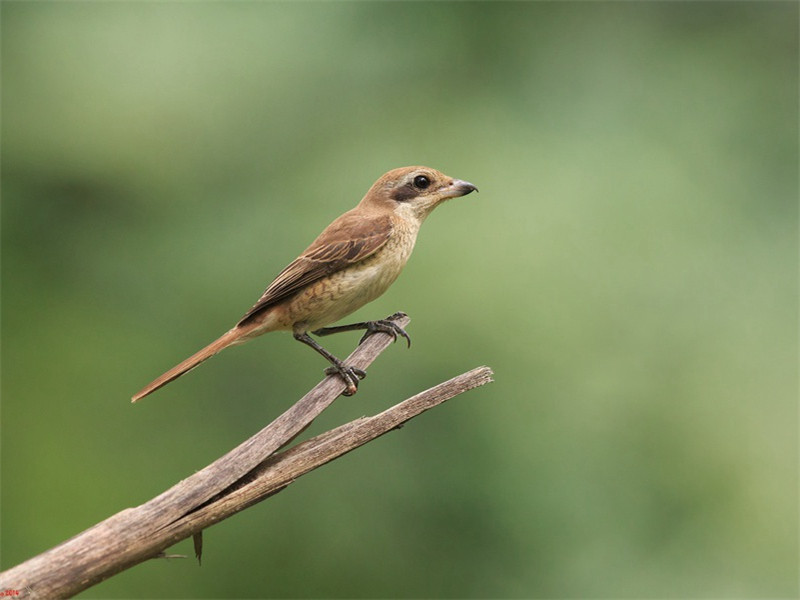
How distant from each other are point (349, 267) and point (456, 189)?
0.43 meters

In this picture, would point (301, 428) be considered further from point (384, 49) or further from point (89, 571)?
point (384, 49)

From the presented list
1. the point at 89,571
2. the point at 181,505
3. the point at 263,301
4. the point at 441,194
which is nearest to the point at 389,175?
the point at 441,194

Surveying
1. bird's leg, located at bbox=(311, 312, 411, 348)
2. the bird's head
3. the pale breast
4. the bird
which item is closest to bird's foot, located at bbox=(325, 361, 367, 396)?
the bird

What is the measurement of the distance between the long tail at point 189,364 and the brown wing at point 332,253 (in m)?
0.06

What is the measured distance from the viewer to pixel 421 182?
2.81 m

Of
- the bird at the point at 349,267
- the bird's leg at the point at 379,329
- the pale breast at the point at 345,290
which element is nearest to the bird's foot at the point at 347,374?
the bird at the point at 349,267

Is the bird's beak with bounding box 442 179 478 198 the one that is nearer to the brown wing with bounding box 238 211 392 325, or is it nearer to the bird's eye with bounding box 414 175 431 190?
the bird's eye with bounding box 414 175 431 190

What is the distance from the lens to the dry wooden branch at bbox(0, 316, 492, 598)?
6.77 feet

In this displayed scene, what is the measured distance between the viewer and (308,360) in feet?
13.0

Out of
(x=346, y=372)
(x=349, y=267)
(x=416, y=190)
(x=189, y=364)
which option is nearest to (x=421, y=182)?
(x=416, y=190)

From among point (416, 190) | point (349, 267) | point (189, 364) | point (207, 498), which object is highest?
point (416, 190)

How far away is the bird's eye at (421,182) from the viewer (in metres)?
2.80

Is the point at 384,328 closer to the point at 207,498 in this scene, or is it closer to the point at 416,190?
the point at 416,190

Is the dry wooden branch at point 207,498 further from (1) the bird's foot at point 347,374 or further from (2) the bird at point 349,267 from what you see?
(2) the bird at point 349,267
